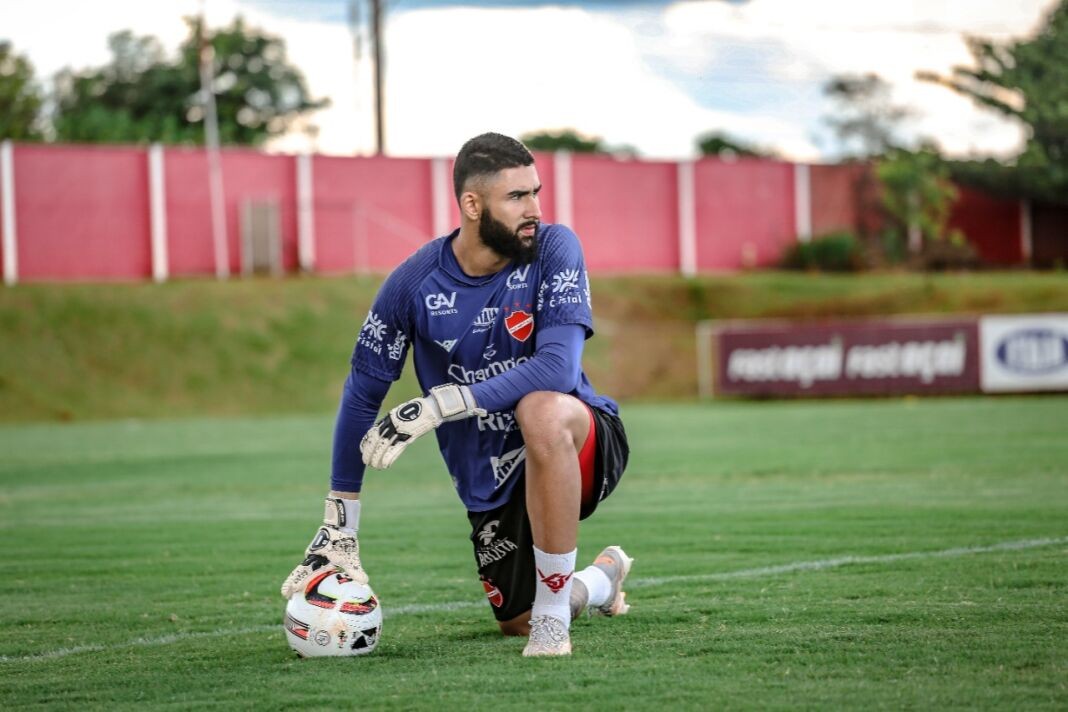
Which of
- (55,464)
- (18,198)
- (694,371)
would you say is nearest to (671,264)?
(694,371)

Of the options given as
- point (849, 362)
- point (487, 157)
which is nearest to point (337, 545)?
point (487, 157)

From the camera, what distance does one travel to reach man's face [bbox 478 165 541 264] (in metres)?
5.36

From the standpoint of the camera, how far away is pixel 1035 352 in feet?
89.6

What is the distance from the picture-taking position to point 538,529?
5.29m

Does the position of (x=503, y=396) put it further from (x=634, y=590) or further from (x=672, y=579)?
(x=672, y=579)

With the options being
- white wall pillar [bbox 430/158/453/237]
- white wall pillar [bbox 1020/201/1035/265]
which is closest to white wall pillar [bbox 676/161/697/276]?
white wall pillar [bbox 430/158/453/237]

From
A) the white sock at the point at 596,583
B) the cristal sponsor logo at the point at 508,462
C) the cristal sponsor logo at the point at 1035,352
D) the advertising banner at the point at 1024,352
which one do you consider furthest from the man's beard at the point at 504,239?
the cristal sponsor logo at the point at 1035,352

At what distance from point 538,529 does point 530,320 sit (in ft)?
2.47

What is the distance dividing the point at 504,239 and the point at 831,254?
129ft

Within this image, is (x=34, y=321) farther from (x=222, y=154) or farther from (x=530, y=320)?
(x=530, y=320)

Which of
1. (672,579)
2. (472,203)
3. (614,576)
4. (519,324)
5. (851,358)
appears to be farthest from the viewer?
(851,358)

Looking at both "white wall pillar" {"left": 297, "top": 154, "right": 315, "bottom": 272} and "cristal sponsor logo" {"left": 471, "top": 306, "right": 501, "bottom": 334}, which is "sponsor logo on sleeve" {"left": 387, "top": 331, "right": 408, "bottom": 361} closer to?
"cristal sponsor logo" {"left": 471, "top": 306, "right": 501, "bottom": 334}

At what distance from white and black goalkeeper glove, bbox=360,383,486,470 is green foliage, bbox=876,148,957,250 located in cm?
3932

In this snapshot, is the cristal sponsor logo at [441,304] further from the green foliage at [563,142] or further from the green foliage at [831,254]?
the green foliage at [563,142]
